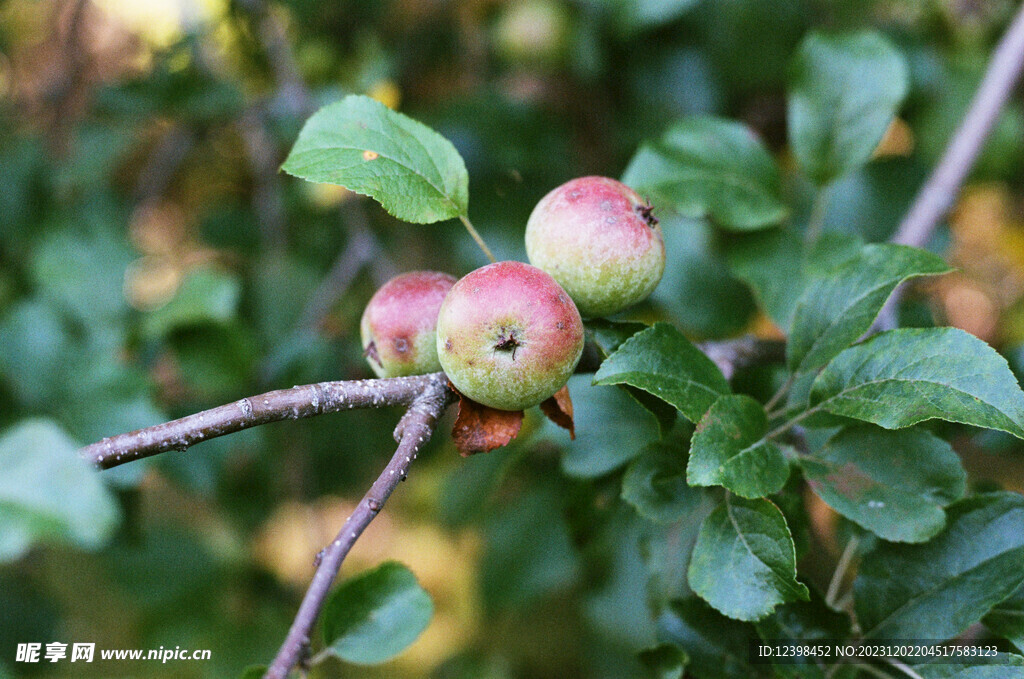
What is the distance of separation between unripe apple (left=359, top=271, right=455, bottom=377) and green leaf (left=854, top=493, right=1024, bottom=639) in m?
0.49

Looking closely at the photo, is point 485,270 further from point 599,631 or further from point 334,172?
point 599,631

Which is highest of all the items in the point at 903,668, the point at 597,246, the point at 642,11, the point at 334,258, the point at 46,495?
the point at 642,11

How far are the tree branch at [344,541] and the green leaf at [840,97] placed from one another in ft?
2.38

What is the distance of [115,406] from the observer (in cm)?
108

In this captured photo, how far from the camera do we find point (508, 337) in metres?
0.57

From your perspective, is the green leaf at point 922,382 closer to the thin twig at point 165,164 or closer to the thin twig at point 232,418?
the thin twig at point 232,418

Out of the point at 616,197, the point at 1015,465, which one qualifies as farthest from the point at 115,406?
the point at 1015,465

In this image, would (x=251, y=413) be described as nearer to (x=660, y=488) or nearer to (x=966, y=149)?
(x=660, y=488)

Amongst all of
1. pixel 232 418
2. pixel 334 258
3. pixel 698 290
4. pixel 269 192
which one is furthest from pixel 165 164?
pixel 232 418

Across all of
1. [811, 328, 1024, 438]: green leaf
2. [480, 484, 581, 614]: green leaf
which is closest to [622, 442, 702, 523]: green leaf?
[811, 328, 1024, 438]: green leaf

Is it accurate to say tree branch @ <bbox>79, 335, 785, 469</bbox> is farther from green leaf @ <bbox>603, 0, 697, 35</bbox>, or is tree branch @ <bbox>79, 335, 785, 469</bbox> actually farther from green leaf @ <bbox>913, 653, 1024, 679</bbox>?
green leaf @ <bbox>603, 0, 697, 35</bbox>

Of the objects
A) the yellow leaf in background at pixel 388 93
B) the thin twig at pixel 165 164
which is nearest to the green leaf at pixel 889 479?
the yellow leaf in background at pixel 388 93

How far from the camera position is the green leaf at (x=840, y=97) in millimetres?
963

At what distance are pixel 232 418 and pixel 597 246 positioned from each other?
1.10 feet
